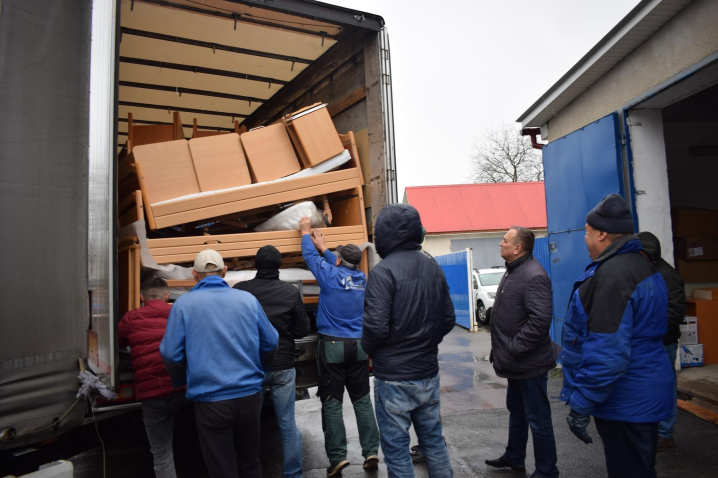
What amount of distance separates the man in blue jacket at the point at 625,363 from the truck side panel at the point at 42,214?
2.44 metres

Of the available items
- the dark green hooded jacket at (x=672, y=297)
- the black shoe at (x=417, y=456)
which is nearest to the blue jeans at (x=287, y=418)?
the black shoe at (x=417, y=456)

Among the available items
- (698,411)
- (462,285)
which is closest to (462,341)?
(462,285)

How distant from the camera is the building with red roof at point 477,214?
23781 mm

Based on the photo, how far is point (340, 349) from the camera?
3939 mm

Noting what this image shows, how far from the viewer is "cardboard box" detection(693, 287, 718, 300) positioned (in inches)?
246

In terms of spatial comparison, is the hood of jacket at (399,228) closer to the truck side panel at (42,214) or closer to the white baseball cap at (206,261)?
the white baseball cap at (206,261)

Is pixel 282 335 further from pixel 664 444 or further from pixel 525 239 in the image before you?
pixel 664 444

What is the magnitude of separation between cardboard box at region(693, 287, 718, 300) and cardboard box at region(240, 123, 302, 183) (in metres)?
5.19

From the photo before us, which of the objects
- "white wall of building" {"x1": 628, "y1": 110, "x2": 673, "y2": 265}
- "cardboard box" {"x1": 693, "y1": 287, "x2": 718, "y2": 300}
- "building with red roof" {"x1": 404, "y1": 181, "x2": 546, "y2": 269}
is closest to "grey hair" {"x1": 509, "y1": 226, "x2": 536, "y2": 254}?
"white wall of building" {"x1": 628, "y1": 110, "x2": 673, "y2": 265}

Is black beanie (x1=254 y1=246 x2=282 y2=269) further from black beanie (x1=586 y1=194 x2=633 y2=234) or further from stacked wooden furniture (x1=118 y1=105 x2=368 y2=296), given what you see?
black beanie (x1=586 y1=194 x2=633 y2=234)

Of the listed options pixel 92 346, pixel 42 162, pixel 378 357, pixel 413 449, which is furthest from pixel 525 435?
pixel 42 162

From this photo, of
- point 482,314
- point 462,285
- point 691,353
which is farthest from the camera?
point 482,314

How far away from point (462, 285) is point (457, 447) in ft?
28.6

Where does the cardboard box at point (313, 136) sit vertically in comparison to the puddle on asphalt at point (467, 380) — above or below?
above
